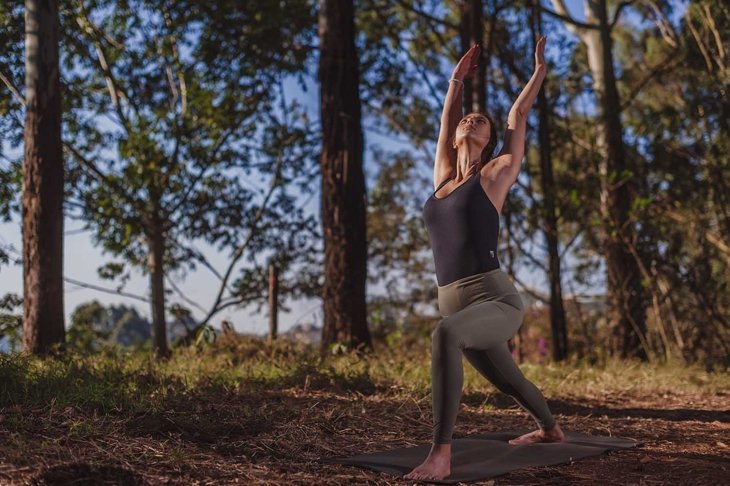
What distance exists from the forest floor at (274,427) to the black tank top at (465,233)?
1001 millimetres

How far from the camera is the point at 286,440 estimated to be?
167 inches

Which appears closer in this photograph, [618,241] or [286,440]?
[286,440]

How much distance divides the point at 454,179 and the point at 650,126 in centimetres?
807

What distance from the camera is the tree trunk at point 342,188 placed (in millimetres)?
7949

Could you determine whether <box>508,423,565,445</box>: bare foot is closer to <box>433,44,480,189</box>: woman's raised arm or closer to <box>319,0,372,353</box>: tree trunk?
<box>433,44,480,189</box>: woman's raised arm

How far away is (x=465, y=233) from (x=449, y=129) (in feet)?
2.61

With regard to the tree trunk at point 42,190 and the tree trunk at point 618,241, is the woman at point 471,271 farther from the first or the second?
the tree trunk at point 618,241

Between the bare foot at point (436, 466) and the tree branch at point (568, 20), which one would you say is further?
the tree branch at point (568, 20)

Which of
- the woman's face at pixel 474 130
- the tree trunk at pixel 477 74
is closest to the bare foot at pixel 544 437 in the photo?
the woman's face at pixel 474 130

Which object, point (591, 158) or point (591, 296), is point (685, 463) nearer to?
point (591, 158)

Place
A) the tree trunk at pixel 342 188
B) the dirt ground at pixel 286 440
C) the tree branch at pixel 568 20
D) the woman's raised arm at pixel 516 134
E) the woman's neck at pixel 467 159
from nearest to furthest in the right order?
the dirt ground at pixel 286 440 < the woman's raised arm at pixel 516 134 < the woman's neck at pixel 467 159 < the tree trunk at pixel 342 188 < the tree branch at pixel 568 20

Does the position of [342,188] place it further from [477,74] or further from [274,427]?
[274,427]

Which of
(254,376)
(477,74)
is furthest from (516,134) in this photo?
(477,74)

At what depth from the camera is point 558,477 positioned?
371 cm
